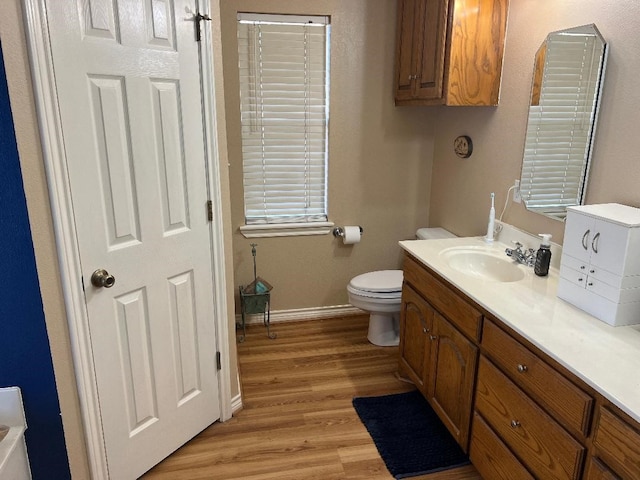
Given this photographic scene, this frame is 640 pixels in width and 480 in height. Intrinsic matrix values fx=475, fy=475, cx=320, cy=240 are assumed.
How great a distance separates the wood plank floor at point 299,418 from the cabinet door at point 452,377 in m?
0.23

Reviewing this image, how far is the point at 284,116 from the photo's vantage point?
3100mm

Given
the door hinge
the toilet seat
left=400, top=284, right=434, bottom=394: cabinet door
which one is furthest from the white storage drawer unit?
the door hinge

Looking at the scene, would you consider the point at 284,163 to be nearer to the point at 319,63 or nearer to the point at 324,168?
the point at 324,168

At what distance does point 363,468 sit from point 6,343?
1494mm

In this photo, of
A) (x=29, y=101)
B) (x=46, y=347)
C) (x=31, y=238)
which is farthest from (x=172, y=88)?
(x=46, y=347)

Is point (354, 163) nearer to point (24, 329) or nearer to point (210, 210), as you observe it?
point (210, 210)

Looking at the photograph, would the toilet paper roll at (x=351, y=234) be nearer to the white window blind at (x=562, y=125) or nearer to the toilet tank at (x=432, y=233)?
the toilet tank at (x=432, y=233)

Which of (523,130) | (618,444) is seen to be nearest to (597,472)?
(618,444)

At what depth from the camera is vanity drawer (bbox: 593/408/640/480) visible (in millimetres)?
1180

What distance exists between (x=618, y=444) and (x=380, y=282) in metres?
1.88

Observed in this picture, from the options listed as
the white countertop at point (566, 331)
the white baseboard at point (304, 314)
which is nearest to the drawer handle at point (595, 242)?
the white countertop at point (566, 331)

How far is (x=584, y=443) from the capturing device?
53.6 inches

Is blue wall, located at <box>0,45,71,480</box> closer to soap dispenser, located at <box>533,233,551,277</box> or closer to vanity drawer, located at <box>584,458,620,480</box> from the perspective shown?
vanity drawer, located at <box>584,458,620,480</box>

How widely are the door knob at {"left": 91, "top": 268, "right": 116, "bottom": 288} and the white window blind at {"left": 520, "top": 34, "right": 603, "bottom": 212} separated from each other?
75.9 inches
